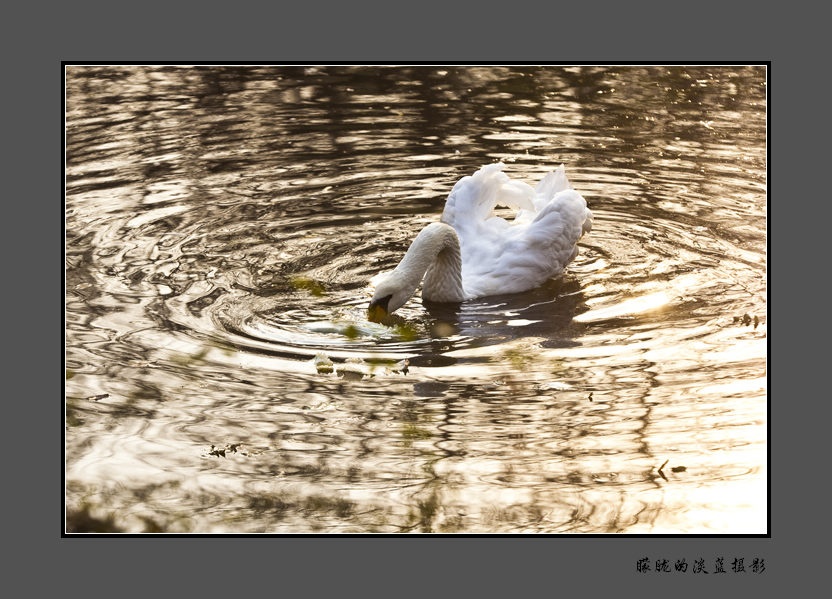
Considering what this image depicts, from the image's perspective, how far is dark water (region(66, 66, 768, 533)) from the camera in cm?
730

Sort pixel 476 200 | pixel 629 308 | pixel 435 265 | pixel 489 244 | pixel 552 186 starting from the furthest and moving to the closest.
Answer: pixel 552 186 → pixel 476 200 → pixel 489 244 → pixel 435 265 → pixel 629 308

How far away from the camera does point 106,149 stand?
13961 mm

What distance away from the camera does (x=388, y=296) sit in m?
9.50

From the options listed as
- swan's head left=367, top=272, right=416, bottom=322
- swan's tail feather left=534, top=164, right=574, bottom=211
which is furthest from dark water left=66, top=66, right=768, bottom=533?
swan's tail feather left=534, top=164, right=574, bottom=211

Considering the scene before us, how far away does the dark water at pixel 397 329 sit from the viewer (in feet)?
24.0

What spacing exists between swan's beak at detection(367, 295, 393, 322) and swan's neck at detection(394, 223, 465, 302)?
0.78 feet

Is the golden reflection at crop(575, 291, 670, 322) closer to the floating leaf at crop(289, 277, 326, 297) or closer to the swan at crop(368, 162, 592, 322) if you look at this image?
the swan at crop(368, 162, 592, 322)

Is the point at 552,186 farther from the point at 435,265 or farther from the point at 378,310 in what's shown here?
the point at 378,310

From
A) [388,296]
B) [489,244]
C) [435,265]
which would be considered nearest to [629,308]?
[489,244]

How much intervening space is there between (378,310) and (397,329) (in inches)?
8.6

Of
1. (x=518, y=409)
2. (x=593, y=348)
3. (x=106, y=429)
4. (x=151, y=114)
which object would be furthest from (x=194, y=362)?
(x=151, y=114)

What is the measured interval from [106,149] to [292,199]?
281cm

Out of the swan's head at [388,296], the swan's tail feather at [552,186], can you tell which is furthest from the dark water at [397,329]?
the swan's tail feather at [552,186]
